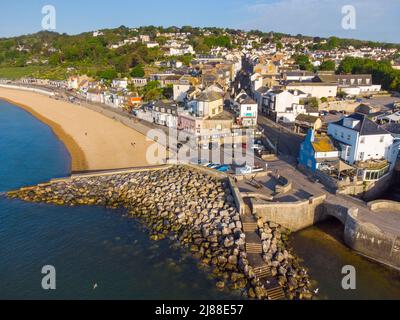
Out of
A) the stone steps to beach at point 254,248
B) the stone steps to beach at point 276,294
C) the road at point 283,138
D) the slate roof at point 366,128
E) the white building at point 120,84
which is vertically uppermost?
the white building at point 120,84

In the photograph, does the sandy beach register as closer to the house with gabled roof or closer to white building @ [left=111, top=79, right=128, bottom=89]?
white building @ [left=111, top=79, right=128, bottom=89]

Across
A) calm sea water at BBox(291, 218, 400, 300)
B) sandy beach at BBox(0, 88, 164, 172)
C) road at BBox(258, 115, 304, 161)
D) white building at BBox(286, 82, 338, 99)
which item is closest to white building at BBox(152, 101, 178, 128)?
sandy beach at BBox(0, 88, 164, 172)

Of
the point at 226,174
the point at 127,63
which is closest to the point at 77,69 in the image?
the point at 127,63

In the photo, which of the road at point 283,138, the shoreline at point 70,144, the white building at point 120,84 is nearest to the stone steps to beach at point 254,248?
the road at point 283,138

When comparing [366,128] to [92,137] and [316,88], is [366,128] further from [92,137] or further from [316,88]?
[92,137]

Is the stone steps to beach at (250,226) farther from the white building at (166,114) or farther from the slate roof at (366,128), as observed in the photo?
the white building at (166,114)

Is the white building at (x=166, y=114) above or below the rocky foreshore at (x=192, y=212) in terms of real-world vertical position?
above
